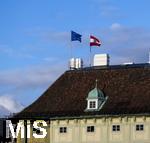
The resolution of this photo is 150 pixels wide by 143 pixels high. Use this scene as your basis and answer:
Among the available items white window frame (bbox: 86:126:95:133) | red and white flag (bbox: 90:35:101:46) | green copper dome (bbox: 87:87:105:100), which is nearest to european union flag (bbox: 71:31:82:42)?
red and white flag (bbox: 90:35:101:46)

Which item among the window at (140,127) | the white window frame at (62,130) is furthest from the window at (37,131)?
the window at (140,127)

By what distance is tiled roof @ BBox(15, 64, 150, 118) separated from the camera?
73438mm

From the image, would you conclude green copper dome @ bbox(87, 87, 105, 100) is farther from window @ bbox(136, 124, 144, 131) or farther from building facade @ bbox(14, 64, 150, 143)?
window @ bbox(136, 124, 144, 131)

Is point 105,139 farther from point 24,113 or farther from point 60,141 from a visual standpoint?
point 24,113

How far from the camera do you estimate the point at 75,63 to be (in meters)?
84.1

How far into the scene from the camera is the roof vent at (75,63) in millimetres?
83812

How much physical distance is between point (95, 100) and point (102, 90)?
2693 millimetres

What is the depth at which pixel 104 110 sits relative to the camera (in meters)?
73.8

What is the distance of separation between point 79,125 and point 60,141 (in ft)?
9.60

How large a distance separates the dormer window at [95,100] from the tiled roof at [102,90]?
1.78ft

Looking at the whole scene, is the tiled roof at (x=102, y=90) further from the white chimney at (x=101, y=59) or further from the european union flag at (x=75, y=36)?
the european union flag at (x=75, y=36)

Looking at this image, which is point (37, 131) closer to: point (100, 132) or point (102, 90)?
point (100, 132)

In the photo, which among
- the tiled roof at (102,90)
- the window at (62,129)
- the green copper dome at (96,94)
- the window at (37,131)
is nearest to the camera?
the tiled roof at (102,90)

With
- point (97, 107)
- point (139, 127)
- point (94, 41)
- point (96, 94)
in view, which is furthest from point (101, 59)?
point (139, 127)
